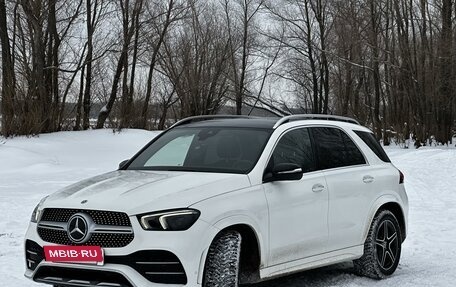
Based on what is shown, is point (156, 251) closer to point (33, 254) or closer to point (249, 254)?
point (249, 254)

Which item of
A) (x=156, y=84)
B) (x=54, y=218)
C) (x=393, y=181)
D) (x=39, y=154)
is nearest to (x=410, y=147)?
(x=156, y=84)

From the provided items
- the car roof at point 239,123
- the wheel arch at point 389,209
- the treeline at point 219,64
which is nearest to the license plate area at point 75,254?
the car roof at point 239,123

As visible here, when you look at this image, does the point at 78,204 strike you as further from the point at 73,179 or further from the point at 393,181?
the point at 73,179

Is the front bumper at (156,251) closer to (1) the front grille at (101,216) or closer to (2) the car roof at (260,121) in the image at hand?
(1) the front grille at (101,216)

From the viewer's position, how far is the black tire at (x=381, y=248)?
627cm

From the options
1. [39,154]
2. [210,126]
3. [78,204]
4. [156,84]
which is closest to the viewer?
[78,204]

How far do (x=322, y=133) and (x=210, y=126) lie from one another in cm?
115

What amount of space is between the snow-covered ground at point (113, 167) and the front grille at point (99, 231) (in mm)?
1542

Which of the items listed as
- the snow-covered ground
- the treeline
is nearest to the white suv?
the snow-covered ground

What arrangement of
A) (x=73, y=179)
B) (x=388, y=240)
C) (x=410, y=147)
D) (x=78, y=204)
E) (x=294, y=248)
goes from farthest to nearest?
(x=410, y=147), (x=73, y=179), (x=388, y=240), (x=294, y=248), (x=78, y=204)

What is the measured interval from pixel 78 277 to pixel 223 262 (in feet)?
3.45

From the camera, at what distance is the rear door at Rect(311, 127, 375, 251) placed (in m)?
5.79

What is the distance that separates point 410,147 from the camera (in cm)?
3173

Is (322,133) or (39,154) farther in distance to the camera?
(39,154)
